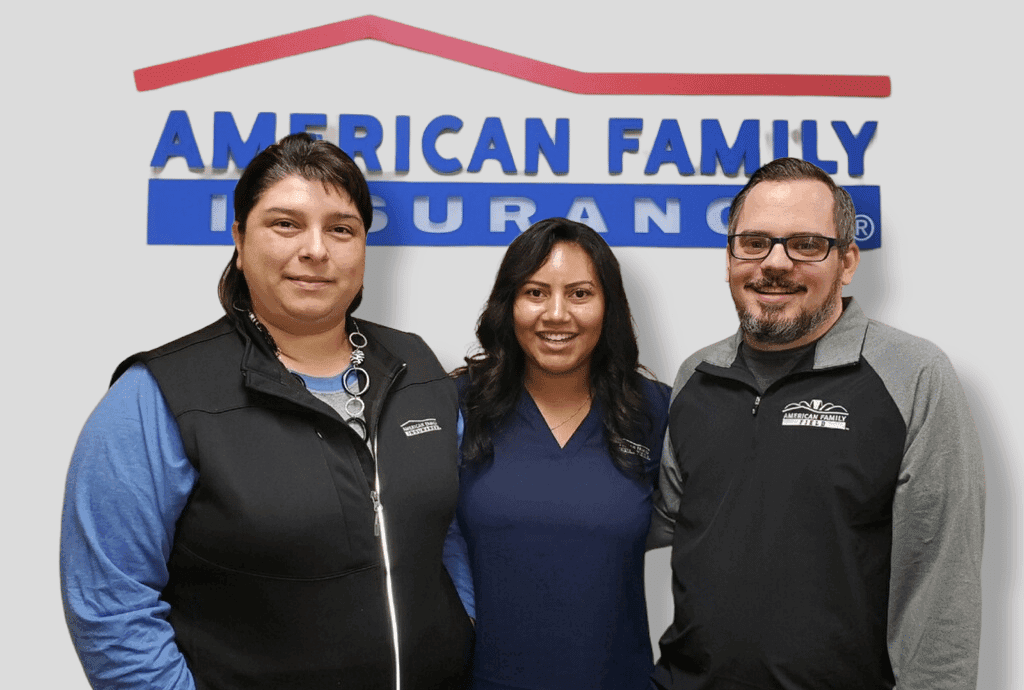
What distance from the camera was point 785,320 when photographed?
1.76 metres

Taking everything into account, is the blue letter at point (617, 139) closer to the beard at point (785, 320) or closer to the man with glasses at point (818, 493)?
the man with glasses at point (818, 493)

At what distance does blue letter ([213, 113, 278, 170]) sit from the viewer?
A: 2396 millimetres

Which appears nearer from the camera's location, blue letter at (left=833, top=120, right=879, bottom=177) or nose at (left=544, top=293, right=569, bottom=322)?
nose at (left=544, top=293, right=569, bottom=322)

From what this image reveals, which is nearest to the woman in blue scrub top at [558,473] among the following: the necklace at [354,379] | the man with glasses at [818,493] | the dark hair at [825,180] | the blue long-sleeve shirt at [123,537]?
the man with glasses at [818,493]

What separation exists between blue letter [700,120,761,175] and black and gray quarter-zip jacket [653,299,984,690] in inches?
33.3

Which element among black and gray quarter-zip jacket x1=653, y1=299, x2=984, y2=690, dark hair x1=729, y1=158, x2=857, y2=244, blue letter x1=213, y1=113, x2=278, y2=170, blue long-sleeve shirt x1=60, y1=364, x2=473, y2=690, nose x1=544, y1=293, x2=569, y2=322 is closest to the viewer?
blue long-sleeve shirt x1=60, y1=364, x2=473, y2=690

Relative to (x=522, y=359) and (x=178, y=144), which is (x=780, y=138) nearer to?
(x=522, y=359)

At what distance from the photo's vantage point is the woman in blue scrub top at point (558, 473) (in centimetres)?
188

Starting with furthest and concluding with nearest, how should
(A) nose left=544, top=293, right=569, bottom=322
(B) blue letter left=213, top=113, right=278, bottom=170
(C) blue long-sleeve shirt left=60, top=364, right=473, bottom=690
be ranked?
(B) blue letter left=213, top=113, right=278, bottom=170 < (A) nose left=544, top=293, right=569, bottom=322 < (C) blue long-sleeve shirt left=60, top=364, right=473, bottom=690

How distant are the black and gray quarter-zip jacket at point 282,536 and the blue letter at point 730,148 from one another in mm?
1510

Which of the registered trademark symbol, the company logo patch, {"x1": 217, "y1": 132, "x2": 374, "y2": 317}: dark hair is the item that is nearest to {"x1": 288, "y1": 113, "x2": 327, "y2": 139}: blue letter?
{"x1": 217, "y1": 132, "x2": 374, "y2": 317}: dark hair

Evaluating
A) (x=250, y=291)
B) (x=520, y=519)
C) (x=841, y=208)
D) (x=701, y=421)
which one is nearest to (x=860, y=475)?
(x=701, y=421)

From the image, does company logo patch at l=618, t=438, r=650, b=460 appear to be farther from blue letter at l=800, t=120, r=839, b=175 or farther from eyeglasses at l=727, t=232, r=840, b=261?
blue letter at l=800, t=120, r=839, b=175

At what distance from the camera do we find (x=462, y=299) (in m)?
2.44
